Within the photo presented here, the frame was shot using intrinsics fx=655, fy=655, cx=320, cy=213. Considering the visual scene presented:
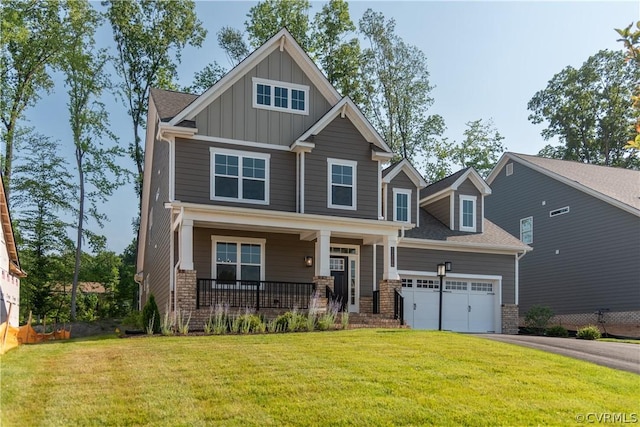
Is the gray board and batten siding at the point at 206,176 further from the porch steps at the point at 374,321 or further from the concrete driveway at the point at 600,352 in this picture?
the concrete driveway at the point at 600,352

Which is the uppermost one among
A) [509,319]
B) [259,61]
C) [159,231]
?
[259,61]

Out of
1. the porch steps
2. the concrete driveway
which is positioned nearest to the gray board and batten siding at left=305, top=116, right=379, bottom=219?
the porch steps

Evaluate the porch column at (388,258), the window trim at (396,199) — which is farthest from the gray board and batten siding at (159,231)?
the window trim at (396,199)

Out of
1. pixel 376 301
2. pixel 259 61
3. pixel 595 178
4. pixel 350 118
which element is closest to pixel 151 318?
pixel 376 301

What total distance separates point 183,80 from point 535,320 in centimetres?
2113

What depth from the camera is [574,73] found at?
43250 mm

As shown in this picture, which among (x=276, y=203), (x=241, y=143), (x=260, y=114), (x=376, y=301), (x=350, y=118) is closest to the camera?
(x=241, y=143)

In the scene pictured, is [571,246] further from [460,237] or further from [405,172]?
[405,172]

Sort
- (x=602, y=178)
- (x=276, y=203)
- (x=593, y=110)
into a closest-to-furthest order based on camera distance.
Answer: (x=276, y=203) < (x=602, y=178) < (x=593, y=110)

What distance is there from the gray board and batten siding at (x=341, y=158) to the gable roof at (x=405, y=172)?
2537mm

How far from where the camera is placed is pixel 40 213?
1252 inches

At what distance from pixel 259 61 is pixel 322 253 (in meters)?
6.14

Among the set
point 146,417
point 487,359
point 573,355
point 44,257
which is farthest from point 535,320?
point 44,257

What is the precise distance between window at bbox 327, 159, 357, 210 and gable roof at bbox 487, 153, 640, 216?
10.6 meters
